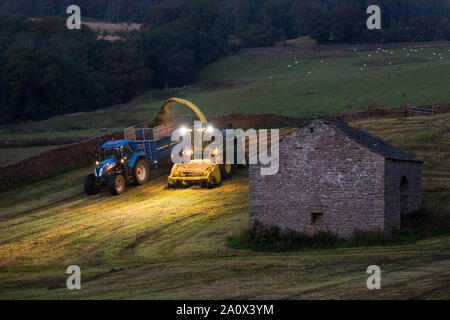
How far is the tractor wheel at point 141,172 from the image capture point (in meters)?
35.7

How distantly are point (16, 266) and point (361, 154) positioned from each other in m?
11.9

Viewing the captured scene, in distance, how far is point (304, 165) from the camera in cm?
2550

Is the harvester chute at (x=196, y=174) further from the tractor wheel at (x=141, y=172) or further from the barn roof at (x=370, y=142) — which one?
the barn roof at (x=370, y=142)

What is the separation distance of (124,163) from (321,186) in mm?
13099

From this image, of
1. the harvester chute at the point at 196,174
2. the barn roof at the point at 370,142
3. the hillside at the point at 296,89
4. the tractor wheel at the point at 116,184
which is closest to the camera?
the barn roof at the point at 370,142

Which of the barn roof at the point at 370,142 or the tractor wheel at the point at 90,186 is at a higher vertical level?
the barn roof at the point at 370,142

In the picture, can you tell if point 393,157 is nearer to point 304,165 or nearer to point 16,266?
point 304,165

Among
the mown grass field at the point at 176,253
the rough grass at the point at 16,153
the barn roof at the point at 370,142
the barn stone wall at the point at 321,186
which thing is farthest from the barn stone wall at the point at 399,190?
the rough grass at the point at 16,153

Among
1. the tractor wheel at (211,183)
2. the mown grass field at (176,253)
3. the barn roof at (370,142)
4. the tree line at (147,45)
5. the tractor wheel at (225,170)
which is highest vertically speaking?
the tree line at (147,45)

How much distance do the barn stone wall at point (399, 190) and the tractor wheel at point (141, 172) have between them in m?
13.7

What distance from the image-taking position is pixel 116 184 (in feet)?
114

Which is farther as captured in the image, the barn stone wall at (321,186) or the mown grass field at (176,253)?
the barn stone wall at (321,186)

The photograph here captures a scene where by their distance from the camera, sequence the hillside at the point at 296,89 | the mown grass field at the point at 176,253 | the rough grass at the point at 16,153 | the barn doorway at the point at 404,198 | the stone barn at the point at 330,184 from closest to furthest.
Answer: the mown grass field at the point at 176,253, the stone barn at the point at 330,184, the barn doorway at the point at 404,198, the rough grass at the point at 16,153, the hillside at the point at 296,89
